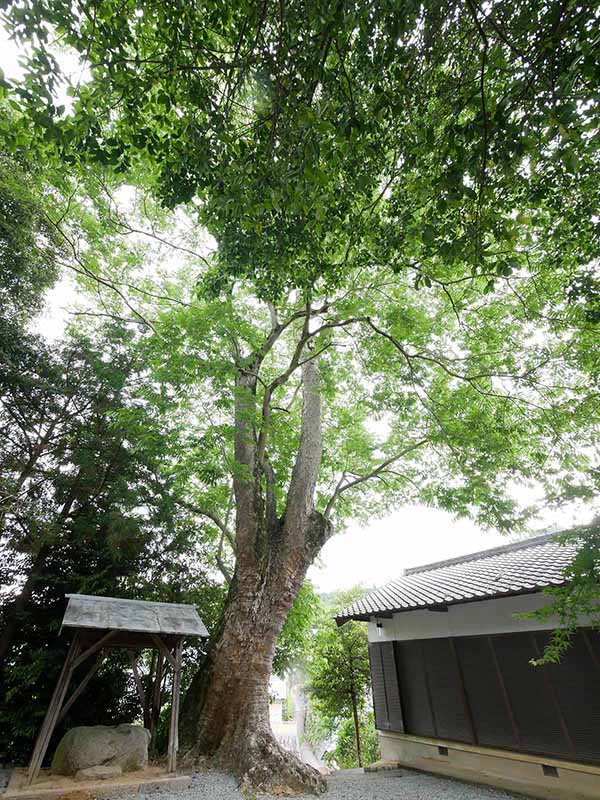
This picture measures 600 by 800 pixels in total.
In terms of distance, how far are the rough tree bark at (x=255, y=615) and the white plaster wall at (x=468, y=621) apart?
2.93 metres

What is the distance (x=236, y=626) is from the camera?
253 inches

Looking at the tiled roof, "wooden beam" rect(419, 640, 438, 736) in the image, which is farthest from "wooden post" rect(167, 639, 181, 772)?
"wooden beam" rect(419, 640, 438, 736)

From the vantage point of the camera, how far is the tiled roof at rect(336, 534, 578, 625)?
6.10 metres

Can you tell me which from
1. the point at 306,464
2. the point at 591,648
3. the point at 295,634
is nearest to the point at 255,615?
the point at 306,464

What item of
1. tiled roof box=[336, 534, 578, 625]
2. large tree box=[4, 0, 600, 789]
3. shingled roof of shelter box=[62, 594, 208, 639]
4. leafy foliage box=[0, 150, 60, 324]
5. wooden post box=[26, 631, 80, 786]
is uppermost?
leafy foliage box=[0, 150, 60, 324]

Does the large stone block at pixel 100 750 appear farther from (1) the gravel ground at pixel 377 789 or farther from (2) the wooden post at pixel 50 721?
(1) the gravel ground at pixel 377 789

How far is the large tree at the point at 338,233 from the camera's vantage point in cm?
264

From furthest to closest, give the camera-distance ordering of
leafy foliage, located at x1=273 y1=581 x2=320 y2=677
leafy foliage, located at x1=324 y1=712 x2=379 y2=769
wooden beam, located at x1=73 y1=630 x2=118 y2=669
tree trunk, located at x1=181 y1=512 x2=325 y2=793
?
leafy foliage, located at x1=324 y1=712 x2=379 y2=769
leafy foliage, located at x1=273 y1=581 x2=320 y2=677
wooden beam, located at x1=73 y1=630 x2=118 y2=669
tree trunk, located at x1=181 y1=512 x2=325 y2=793

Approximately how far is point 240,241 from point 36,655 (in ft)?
23.2

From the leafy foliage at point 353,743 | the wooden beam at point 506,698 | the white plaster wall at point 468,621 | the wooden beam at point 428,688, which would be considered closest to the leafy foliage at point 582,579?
the white plaster wall at point 468,621

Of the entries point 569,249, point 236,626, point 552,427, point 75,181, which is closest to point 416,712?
point 236,626

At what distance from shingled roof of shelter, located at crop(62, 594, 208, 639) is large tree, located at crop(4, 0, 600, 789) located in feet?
2.60

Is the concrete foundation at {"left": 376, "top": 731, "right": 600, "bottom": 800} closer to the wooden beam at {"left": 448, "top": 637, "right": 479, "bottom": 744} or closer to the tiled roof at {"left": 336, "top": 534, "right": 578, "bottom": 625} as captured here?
the wooden beam at {"left": 448, "top": 637, "right": 479, "bottom": 744}

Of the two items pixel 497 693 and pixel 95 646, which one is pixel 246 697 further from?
pixel 497 693
